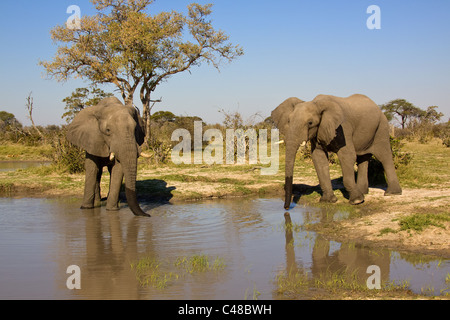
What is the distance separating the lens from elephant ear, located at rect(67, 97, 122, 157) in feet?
32.8

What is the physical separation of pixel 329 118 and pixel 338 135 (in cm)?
62

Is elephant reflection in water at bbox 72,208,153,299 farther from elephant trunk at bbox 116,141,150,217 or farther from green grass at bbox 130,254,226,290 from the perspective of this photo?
elephant trunk at bbox 116,141,150,217

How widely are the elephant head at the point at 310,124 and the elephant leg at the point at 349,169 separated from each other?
20.6 inches

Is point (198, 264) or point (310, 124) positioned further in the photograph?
point (310, 124)

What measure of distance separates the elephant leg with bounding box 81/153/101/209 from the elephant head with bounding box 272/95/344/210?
399cm

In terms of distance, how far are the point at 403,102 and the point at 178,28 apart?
2655 centimetres

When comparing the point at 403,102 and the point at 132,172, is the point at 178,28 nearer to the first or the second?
the point at 132,172

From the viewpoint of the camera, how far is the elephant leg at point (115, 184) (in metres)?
9.92

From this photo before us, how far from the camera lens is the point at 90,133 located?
10016mm

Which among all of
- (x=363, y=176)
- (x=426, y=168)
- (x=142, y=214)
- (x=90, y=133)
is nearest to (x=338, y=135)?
(x=363, y=176)

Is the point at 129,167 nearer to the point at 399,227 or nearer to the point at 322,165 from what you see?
the point at 322,165

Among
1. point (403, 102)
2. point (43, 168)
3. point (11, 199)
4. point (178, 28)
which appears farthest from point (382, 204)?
point (403, 102)

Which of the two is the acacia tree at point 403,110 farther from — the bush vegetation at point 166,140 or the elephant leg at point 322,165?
the elephant leg at point 322,165

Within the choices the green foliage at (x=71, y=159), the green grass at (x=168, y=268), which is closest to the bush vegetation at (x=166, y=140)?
the green foliage at (x=71, y=159)
